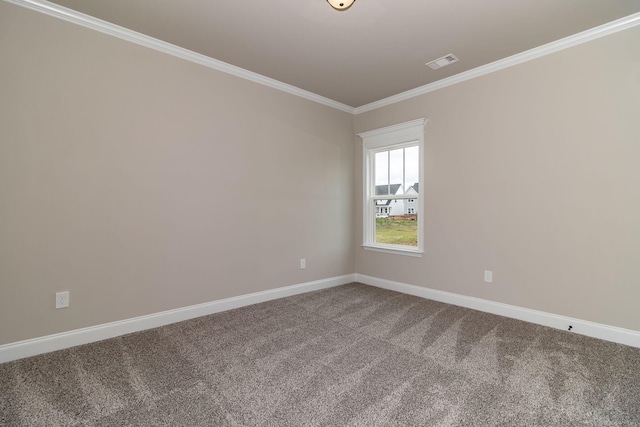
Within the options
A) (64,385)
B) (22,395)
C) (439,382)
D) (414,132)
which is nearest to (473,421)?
(439,382)

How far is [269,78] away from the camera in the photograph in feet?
11.7

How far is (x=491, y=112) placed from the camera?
10.7 ft

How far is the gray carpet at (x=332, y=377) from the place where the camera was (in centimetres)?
161

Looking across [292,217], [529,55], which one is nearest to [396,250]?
[292,217]

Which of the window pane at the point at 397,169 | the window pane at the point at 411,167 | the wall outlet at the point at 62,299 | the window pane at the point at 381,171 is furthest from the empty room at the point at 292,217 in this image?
the window pane at the point at 381,171

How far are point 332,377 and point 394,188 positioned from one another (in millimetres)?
2869

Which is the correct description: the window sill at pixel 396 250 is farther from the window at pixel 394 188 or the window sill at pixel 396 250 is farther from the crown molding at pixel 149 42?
the crown molding at pixel 149 42

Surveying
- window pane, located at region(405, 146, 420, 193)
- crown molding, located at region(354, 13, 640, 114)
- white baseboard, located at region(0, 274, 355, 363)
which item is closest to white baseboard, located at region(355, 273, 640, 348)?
window pane, located at region(405, 146, 420, 193)

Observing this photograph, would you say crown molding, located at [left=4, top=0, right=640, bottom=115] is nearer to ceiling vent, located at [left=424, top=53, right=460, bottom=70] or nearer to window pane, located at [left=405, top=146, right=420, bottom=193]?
ceiling vent, located at [left=424, top=53, right=460, bottom=70]

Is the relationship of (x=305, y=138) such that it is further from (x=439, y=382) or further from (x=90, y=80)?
(x=439, y=382)

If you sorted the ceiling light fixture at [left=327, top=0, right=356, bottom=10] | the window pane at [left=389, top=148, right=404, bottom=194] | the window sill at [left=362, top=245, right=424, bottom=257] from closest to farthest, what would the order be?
1. the ceiling light fixture at [left=327, top=0, right=356, bottom=10]
2. the window sill at [left=362, top=245, right=424, bottom=257]
3. the window pane at [left=389, top=148, right=404, bottom=194]

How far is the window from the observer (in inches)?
156

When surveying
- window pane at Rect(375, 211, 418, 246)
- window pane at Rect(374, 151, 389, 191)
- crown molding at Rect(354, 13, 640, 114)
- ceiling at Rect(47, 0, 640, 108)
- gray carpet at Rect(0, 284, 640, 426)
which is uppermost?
ceiling at Rect(47, 0, 640, 108)

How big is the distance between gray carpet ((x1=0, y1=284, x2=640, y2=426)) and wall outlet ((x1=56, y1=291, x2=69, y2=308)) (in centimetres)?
36
